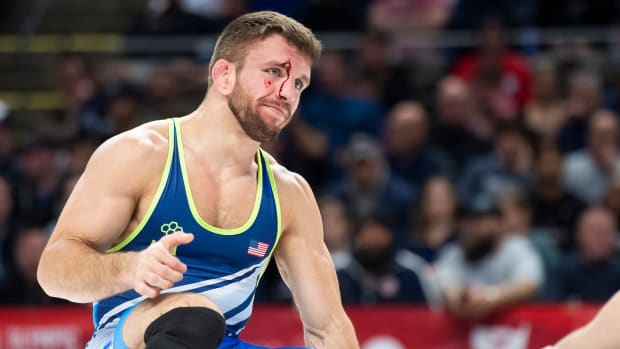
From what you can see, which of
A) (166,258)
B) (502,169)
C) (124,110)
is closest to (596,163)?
(502,169)

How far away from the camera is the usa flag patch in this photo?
14.5 feet

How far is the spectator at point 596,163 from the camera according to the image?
29.3ft

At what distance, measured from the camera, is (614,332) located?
357cm

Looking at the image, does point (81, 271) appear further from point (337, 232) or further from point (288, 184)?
point (337, 232)

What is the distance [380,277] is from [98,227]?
13.1 feet

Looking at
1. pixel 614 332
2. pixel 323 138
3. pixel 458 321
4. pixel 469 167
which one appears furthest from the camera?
pixel 323 138

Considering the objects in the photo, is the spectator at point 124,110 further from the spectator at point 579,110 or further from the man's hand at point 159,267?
the man's hand at point 159,267

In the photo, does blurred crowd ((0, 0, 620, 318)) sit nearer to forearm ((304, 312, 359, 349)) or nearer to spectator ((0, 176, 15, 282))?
spectator ((0, 176, 15, 282))

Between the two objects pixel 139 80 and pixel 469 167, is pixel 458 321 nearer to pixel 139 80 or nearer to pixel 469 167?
pixel 469 167

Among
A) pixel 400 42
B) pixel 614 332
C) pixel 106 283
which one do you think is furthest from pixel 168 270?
pixel 400 42

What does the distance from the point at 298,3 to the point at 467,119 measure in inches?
105

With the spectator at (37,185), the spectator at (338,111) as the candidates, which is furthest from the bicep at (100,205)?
the spectator at (338,111)

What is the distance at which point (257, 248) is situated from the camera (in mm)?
4453

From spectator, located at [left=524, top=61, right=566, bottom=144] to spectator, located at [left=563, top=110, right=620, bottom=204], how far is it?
512 mm
